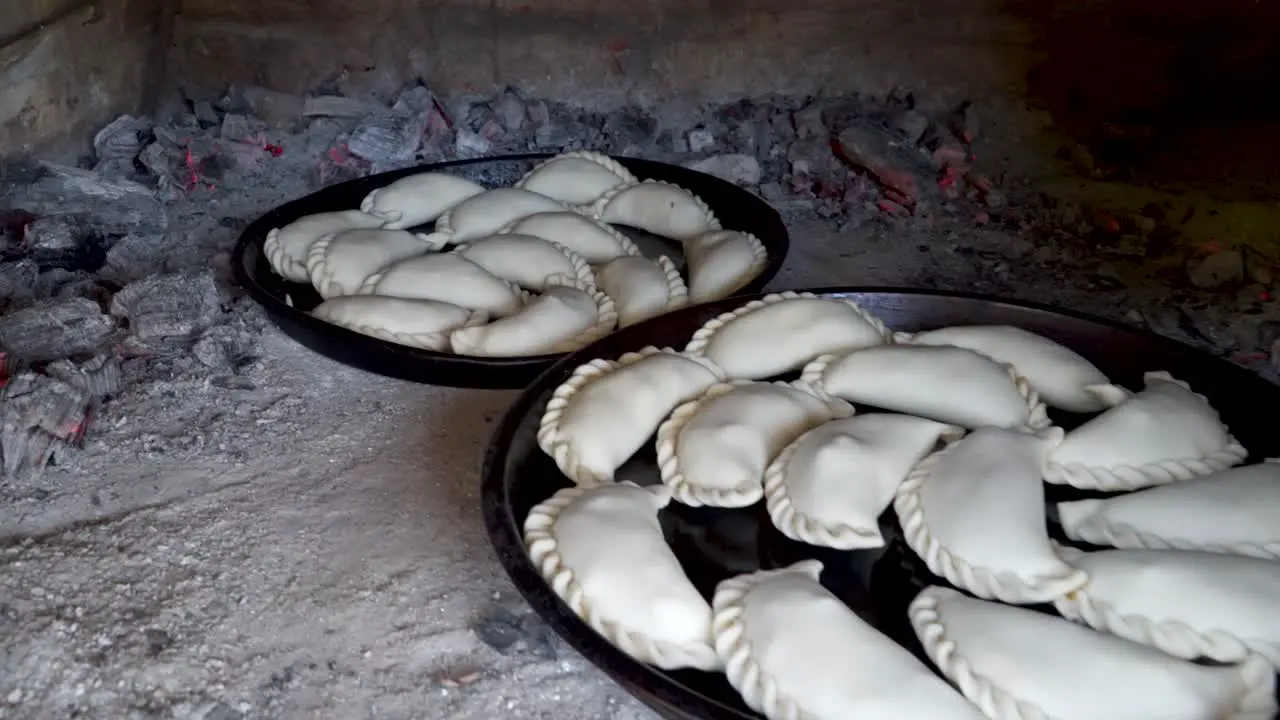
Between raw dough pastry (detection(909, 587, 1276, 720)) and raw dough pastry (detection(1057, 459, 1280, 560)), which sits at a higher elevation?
raw dough pastry (detection(1057, 459, 1280, 560))

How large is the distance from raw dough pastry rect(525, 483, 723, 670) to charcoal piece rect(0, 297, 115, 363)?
1.27 meters

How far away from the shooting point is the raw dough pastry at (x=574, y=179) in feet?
8.88

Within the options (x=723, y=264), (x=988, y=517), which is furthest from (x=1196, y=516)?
(x=723, y=264)

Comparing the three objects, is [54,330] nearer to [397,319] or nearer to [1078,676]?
[397,319]

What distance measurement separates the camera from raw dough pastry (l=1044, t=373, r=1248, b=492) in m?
1.52

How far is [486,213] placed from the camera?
99.0 inches

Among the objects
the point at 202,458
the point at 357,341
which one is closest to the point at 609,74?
the point at 357,341

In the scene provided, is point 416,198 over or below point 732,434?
below

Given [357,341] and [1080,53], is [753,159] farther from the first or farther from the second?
[357,341]

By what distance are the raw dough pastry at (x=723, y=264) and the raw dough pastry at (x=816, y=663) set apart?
1.02 m

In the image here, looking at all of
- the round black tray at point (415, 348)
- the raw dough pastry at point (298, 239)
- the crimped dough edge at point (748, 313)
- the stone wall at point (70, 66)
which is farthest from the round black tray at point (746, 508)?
the stone wall at point (70, 66)

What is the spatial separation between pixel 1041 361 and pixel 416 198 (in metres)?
1.56

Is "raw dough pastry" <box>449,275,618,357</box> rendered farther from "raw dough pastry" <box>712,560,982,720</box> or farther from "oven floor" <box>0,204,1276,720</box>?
"raw dough pastry" <box>712,560,982,720</box>

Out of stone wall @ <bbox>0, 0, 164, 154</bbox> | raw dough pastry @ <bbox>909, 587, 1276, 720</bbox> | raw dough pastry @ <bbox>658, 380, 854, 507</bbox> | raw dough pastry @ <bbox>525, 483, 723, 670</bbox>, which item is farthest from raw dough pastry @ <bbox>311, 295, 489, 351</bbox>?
stone wall @ <bbox>0, 0, 164, 154</bbox>
